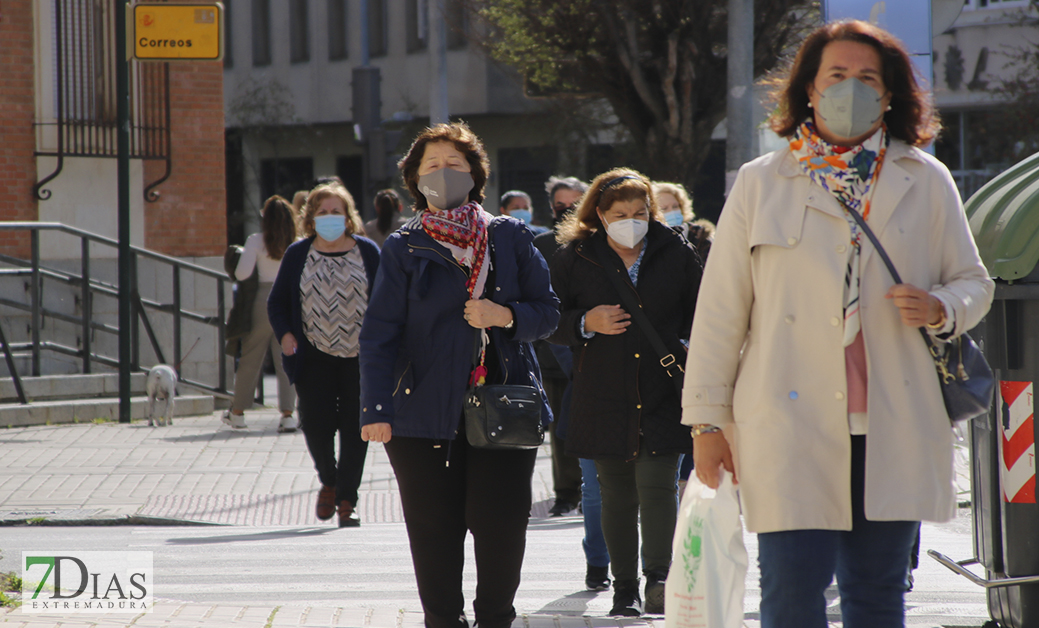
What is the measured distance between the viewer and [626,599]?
5266 millimetres

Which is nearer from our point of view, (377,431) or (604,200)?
(377,431)

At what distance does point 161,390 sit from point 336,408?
16.3 ft

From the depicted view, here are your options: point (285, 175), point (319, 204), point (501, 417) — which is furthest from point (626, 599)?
point (285, 175)

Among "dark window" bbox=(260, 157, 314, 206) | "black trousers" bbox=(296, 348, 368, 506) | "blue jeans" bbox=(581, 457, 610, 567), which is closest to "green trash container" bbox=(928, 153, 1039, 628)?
"blue jeans" bbox=(581, 457, 610, 567)

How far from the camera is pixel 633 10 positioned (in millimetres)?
15594

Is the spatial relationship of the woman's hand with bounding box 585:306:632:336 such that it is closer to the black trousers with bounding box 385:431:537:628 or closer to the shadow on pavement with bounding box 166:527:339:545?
the black trousers with bounding box 385:431:537:628

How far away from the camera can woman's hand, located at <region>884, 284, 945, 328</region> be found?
303 centimetres

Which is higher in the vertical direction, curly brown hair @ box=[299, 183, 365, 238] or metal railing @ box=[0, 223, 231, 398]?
curly brown hair @ box=[299, 183, 365, 238]

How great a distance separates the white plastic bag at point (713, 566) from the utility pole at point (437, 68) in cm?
1239

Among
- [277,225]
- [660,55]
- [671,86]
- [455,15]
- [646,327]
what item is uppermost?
[455,15]

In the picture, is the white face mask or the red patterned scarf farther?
the white face mask

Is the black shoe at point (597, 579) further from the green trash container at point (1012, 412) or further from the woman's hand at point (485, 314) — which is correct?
the woman's hand at point (485, 314)

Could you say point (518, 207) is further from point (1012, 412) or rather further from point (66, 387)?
point (66, 387)

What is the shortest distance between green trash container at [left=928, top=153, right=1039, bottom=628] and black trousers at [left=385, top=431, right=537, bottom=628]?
1653 mm
